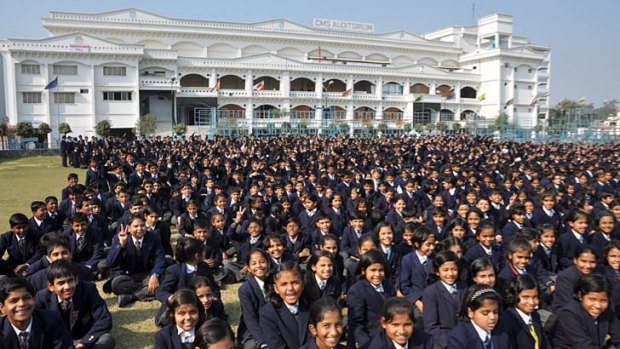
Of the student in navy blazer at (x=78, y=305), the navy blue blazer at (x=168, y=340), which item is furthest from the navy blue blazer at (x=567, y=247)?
the student in navy blazer at (x=78, y=305)

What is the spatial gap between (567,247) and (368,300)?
3.08 m

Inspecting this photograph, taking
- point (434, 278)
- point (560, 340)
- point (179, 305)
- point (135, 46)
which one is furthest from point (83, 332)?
point (135, 46)

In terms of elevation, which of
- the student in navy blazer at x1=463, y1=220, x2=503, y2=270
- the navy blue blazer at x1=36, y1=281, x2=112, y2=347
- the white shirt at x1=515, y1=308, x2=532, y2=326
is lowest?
the navy blue blazer at x1=36, y1=281, x2=112, y2=347

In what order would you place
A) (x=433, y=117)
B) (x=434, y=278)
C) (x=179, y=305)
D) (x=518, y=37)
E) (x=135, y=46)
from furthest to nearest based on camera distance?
(x=518, y=37)
(x=433, y=117)
(x=135, y=46)
(x=434, y=278)
(x=179, y=305)

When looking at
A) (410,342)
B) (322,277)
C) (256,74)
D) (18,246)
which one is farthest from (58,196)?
(256,74)

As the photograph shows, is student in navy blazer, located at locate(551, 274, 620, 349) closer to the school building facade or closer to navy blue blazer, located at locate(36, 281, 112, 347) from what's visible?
navy blue blazer, located at locate(36, 281, 112, 347)

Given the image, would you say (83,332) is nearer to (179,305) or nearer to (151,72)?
(179,305)

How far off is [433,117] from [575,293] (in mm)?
44962

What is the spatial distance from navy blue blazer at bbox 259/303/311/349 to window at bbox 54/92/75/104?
34.5 metres

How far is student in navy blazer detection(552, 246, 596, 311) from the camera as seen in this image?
4.09 meters

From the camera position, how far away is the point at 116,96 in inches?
1352

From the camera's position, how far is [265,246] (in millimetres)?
4785

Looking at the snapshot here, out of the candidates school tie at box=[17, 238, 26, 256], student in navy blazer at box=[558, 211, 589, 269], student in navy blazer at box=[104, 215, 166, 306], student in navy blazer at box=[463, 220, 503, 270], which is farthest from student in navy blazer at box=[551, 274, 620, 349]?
school tie at box=[17, 238, 26, 256]

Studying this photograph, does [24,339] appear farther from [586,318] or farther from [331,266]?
[586,318]
